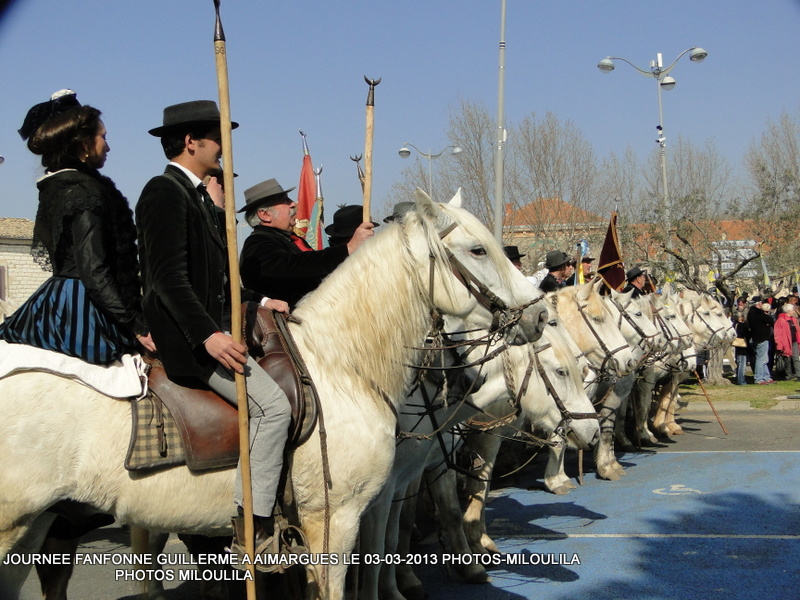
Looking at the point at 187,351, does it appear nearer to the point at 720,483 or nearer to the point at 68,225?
the point at 68,225

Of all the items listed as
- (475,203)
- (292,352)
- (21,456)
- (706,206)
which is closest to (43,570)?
(21,456)

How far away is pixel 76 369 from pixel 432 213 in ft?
6.29

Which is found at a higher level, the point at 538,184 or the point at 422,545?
the point at 538,184

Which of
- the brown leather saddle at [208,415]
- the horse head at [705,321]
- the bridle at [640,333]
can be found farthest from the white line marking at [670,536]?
the horse head at [705,321]

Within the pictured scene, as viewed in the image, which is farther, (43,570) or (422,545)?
(422,545)

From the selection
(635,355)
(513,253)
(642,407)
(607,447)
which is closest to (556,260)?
(635,355)

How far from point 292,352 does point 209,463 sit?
2.21 ft

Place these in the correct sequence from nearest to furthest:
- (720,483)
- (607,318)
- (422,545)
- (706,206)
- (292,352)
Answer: (292,352), (422,545), (720,483), (607,318), (706,206)

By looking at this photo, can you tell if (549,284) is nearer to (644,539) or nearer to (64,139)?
(644,539)

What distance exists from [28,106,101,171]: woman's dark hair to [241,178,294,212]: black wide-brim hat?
7.09 feet

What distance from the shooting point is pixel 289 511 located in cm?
388

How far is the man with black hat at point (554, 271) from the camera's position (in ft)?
37.7

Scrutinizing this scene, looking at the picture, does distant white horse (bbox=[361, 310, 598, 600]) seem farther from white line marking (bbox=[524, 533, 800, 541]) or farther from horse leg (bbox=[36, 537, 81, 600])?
horse leg (bbox=[36, 537, 81, 600])

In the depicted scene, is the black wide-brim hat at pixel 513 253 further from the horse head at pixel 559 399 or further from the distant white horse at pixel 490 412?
the horse head at pixel 559 399
